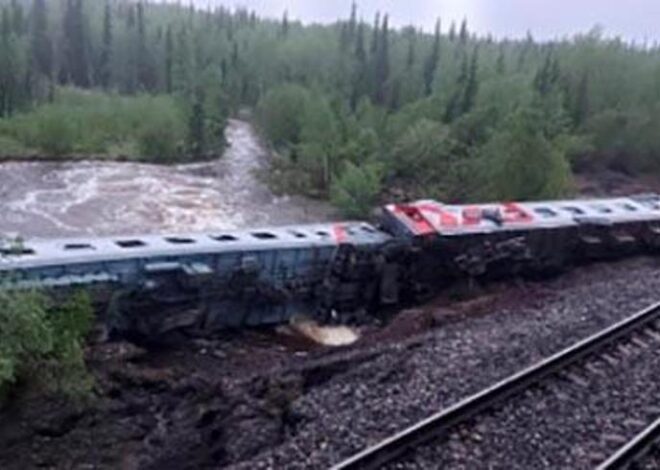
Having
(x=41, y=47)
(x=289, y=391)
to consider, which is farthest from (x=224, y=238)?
(x=41, y=47)

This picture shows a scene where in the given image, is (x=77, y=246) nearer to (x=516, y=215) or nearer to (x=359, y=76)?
(x=516, y=215)

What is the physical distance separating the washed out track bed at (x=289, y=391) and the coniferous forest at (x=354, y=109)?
12911mm

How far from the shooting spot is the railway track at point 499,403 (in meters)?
9.41

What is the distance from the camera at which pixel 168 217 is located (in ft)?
112

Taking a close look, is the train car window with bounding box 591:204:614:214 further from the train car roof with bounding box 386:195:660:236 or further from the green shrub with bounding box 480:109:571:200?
the green shrub with bounding box 480:109:571:200

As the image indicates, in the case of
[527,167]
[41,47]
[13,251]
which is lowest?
[13,251]

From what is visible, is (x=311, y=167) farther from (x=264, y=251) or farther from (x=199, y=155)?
(x=264, y=251)

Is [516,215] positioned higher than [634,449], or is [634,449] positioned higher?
[516,215]

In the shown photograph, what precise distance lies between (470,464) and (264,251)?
8.66 m

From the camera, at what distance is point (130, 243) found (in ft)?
55.4

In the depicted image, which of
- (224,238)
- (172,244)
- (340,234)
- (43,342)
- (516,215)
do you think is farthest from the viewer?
(516,215)

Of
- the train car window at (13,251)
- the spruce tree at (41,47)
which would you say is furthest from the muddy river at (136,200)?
the spruce tree at (41,47)

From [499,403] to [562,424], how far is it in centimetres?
79

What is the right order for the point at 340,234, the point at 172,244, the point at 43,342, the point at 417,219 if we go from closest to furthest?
the point at 43,342 < the point at 172,244 < the point at 340,234 < the point at 417,219
